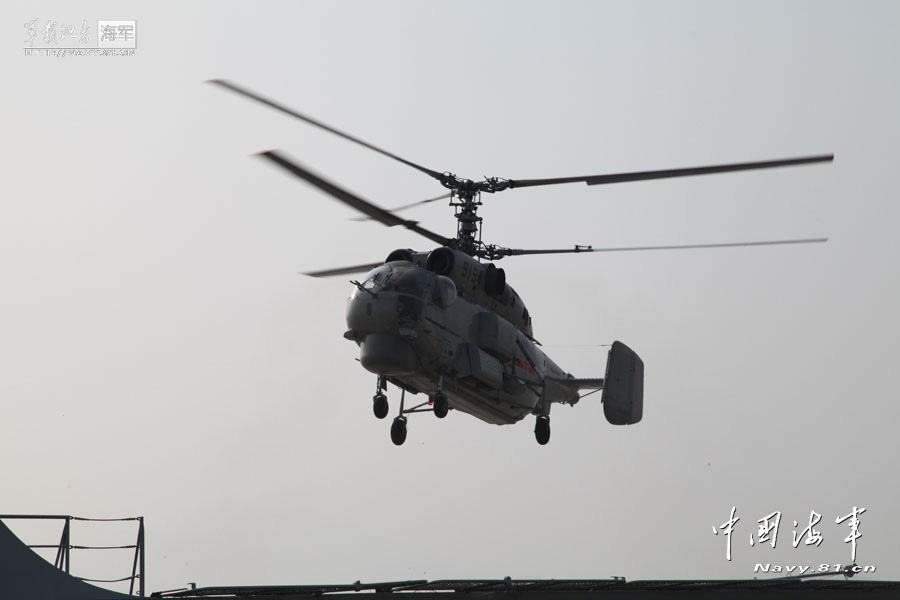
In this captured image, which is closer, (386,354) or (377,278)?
(386,354)

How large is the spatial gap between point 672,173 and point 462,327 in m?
5.83

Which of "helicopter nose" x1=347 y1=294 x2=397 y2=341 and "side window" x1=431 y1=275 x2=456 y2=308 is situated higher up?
"side window" x1=431 y1=275 x2=456 y2=308

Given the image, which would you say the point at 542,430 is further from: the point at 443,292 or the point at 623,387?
the point at 443,292

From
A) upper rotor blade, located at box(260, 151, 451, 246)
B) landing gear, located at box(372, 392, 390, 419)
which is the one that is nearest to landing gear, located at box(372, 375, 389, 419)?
landing gear, located at box(372, 392, 390, 419)

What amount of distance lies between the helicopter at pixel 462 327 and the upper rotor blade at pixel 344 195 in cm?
2

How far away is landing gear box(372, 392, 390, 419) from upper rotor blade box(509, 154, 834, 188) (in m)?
5.68

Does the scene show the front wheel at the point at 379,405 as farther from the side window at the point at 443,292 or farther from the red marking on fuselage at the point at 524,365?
the red marking on fuselage at the point at 524,365

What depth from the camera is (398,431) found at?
3047 cm

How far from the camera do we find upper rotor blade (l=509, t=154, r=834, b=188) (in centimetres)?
2651

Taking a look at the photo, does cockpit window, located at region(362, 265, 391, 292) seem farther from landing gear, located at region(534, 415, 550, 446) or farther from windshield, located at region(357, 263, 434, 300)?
landing gear, located at region(534, 415, 550, 446)

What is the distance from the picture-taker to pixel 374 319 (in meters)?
28.4

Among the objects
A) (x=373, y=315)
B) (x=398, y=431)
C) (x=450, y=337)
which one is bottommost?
(x=398, y=431)

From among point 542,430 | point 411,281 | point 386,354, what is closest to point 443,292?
point 411,281

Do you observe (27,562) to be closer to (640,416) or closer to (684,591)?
(684,591)
